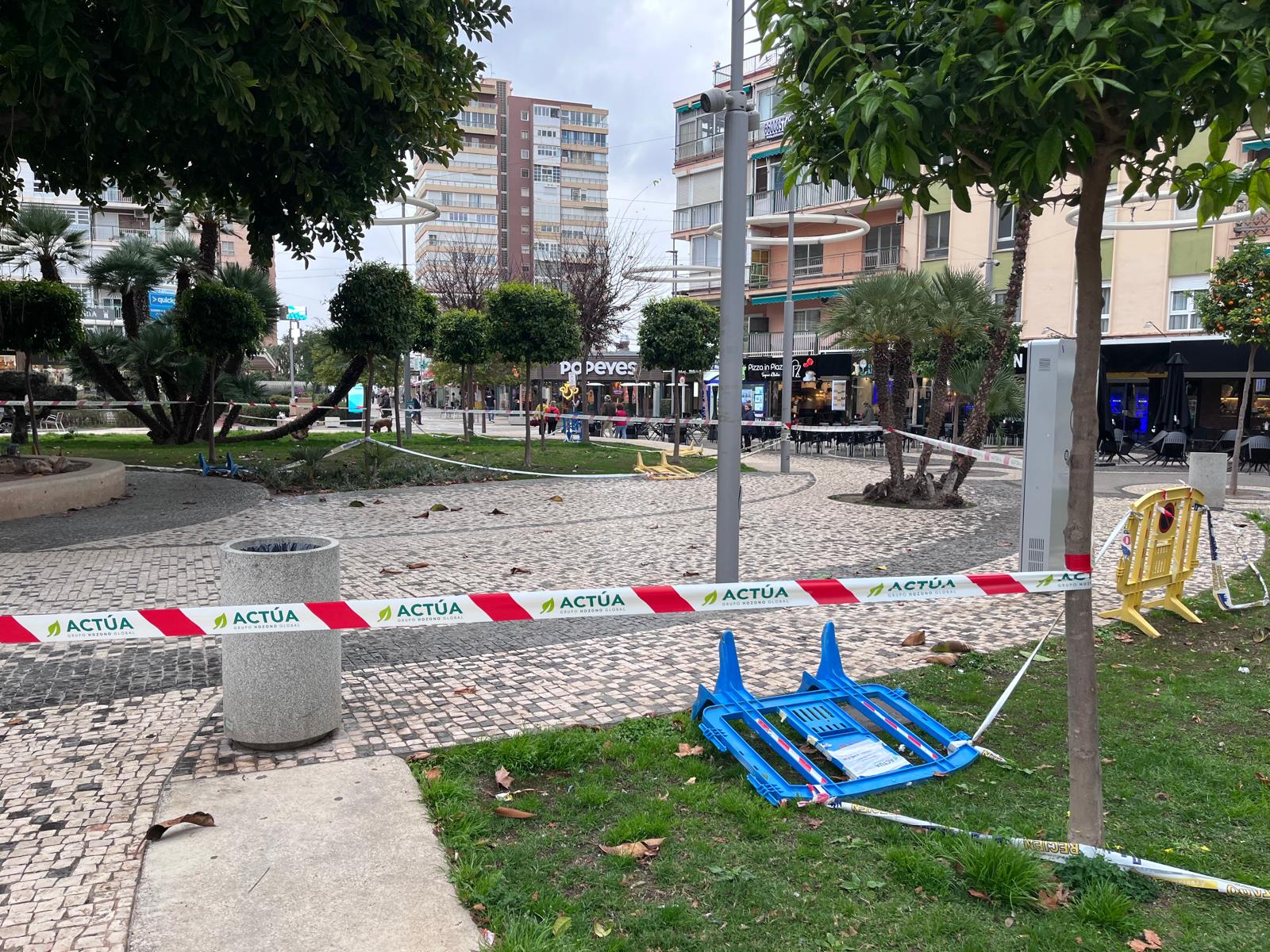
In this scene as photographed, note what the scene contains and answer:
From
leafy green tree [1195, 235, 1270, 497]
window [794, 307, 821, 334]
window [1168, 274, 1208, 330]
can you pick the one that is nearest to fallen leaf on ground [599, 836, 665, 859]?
leafy green tree [1195, 235, 1270, 497]

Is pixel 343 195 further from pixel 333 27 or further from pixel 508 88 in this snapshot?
pixel 508 88

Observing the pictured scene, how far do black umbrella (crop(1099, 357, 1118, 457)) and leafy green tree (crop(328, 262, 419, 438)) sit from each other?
15.1m

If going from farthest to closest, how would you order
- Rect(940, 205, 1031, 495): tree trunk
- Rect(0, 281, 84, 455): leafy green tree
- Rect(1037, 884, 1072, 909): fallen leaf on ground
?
Rect(0, 281, 84, 455): leafy green tree
Rect(940, 205, 1031, 495): tree trunk
Rect(1037, 884, 1072, 909): fallen leaf on ground

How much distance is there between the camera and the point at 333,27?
25.8ft

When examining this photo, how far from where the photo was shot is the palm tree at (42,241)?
2131 centimetres

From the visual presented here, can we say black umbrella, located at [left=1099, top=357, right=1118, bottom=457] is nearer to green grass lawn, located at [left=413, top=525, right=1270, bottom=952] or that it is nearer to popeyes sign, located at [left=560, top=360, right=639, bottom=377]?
green grass lawn, located at [left=413, top=525, right=1270, bottom=952]

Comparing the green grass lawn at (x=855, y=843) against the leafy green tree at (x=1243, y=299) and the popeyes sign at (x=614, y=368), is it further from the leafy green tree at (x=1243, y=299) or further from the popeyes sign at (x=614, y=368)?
the popeyes sign at (x=614, y=368)

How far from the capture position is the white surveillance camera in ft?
23.5

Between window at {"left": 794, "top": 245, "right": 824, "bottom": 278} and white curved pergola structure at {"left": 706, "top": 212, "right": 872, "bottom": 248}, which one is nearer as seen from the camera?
white curved pergola structure at {"left": 706, "top": 212, "right": 872, "bottom": 248}

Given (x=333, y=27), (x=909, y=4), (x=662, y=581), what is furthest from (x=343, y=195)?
(x=909, y=4)

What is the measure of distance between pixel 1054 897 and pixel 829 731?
1.37 m

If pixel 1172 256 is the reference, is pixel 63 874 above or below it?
below

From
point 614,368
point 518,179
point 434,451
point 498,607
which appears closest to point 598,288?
point 614,368

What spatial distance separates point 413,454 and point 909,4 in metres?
16.9
